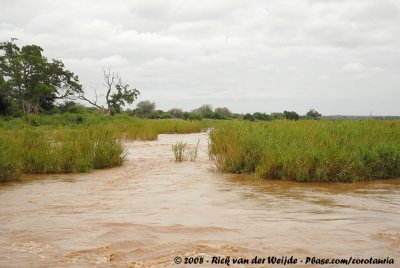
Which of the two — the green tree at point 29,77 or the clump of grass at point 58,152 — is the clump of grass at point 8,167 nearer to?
the clump of grass at point 58,152

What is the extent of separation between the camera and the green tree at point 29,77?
3581cm

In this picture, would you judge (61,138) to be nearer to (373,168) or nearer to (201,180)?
(201,180)

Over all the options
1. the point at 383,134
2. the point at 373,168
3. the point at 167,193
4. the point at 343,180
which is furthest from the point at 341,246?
the point at 383,134

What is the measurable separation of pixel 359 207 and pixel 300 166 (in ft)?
7.67

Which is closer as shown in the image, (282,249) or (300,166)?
(282,249)

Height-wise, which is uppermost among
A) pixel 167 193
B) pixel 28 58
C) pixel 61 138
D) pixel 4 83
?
pixel 28 58

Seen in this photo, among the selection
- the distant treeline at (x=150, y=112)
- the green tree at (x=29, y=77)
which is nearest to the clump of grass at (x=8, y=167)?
the distant treeline at (x=150, y=112)

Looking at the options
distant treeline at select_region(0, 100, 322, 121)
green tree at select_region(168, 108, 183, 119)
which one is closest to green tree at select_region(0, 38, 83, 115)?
distant treeline at select_region(0, 100, 322, 121)

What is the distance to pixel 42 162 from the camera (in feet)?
31.7

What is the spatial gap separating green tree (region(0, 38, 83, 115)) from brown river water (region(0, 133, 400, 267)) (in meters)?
30.5

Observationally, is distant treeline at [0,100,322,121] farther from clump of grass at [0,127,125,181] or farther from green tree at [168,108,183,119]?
clump of grass at [0,127,125,181]

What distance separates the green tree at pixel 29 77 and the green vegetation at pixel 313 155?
99.9 feet

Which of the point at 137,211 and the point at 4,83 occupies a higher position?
the point at 4,83

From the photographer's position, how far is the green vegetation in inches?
321
